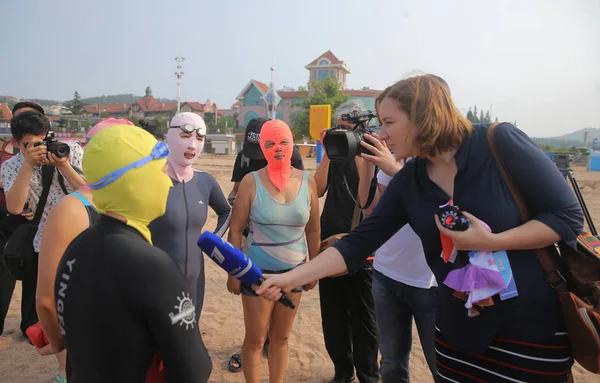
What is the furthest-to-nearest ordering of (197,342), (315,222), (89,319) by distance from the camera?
1. (315,222)
2. (197,342)
3. (89,319)

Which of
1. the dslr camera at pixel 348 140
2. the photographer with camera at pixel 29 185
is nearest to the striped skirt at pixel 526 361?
the dslr camera at pixel 348 140

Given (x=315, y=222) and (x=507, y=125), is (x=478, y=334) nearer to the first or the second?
(x=507, y=125)

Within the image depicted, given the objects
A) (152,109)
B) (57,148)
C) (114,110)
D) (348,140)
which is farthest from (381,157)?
(114,110)

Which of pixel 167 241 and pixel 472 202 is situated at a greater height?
pixel 472 202

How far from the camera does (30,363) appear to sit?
4.09 m

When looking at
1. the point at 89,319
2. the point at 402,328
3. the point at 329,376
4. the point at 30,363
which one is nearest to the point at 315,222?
the point at 402,328

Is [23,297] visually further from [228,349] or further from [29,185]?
[228,349]

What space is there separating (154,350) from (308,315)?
3.88 meters

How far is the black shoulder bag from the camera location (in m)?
3.32

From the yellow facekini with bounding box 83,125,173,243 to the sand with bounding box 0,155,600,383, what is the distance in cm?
288

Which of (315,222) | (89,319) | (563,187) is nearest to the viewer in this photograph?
(89,319)

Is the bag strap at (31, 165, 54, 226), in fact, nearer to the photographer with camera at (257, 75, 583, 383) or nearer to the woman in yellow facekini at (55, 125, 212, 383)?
the woman in yellow facekini at (55, 125, 212, 383)

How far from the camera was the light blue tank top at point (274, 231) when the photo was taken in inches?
122

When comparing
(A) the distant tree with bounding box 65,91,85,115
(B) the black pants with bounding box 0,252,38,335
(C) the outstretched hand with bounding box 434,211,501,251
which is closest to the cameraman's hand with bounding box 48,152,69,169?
(B) the black pants with bounding box 0,252,38,335
